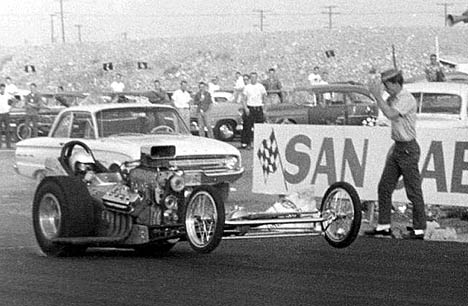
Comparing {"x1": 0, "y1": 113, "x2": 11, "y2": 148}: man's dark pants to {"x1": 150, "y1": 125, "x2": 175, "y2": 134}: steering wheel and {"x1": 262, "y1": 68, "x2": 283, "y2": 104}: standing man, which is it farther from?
{"x1": 150, "y1": 125, "x2": 175, "y2": 134}: steering wheel

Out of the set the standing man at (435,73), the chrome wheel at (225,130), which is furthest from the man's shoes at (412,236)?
the chrome wheel at (225,130)

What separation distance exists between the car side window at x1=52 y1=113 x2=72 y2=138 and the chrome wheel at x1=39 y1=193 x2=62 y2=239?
21.1 feet

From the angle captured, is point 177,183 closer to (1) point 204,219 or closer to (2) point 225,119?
(1) point 204,219

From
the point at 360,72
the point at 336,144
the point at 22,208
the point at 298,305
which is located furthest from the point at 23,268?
the point at 360,72

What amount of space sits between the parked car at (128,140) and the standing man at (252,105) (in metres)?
11.0

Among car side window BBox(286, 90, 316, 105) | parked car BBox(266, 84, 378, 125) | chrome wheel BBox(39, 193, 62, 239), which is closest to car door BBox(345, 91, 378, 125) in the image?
parked car BBox(266, 84, 378, 125)

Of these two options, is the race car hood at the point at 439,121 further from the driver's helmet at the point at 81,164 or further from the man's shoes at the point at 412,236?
the driver's helmet at the point at 81,164

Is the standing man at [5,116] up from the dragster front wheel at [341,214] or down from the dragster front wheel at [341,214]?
down

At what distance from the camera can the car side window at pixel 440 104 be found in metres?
19.0

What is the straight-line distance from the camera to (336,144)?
564 inches

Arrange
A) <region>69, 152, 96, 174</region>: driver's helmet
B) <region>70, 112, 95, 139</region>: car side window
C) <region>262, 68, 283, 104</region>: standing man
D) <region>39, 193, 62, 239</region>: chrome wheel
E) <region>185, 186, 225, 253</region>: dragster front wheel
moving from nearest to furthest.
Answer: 1. <region>185, 186, 225, 253</region>: dragster front wheel
2. <region>39, 193, 62, 239</region>: chrome wheel
3. <region>69, 152, 96, 174</region>: driver's helmet
4. <region>70, 112, 95, 139</region>: car side window
5. <region>262, 68, 283, 104</region>: standing man

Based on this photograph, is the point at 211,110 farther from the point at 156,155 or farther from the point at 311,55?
the point at 311,55

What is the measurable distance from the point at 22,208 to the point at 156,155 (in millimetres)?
6834

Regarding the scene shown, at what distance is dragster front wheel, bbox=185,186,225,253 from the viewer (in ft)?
32.8
